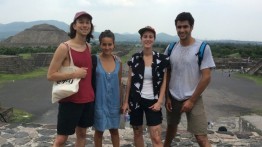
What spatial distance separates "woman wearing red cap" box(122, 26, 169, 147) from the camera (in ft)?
12.1

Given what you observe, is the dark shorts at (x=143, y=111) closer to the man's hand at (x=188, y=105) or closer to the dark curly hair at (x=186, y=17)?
the man's hand at (x=188, y=105)

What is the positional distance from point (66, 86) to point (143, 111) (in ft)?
3.10

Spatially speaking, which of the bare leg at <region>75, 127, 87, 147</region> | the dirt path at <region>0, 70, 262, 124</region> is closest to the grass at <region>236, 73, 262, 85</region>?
the dirt path at <region>0, 70, 262, 124</region>

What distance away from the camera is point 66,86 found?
3332 millimetres

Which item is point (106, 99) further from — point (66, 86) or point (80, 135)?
point (66, 86)

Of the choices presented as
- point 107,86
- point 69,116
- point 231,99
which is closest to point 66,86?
point 69,116

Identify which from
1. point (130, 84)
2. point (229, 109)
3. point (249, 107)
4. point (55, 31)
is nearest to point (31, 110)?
point (229, 109)

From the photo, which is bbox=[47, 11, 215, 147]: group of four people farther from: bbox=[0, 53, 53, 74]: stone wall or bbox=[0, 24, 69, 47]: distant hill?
bbox=[0, 24, 69, 47]: distant hill

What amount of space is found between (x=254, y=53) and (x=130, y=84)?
142ft

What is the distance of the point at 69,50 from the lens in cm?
336

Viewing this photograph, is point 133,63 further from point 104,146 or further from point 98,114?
point 104,146

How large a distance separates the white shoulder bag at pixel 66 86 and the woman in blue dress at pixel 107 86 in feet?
1.35

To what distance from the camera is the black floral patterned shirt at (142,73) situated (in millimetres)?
3701

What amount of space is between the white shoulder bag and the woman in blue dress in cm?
41
